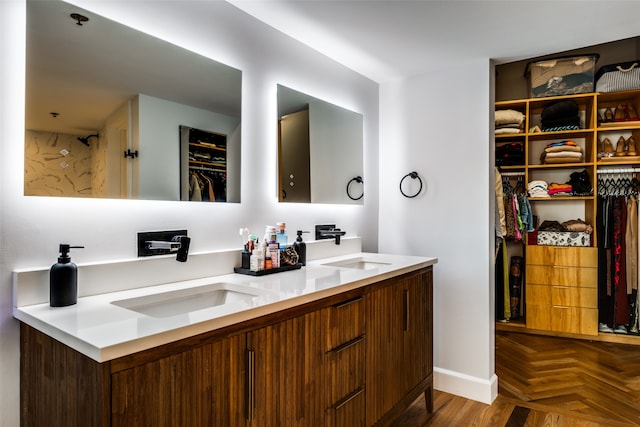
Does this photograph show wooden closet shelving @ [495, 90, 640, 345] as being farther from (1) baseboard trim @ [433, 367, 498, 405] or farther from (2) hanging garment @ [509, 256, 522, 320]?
(1) baseboard trim @ [433, 367, 498, 405]

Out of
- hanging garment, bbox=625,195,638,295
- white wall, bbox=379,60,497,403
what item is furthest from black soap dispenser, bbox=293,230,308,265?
hanging garment, bbox=625,195,638,295

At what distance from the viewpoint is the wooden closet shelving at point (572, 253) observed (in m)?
3.56

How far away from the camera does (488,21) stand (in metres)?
2.04

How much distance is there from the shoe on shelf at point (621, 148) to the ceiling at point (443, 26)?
67.4 inches

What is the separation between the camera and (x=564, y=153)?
12.1ft

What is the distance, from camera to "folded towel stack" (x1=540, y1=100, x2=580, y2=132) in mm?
3656

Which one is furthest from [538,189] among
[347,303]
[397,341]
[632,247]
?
[347,303]

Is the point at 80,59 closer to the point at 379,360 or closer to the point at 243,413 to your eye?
the point at 243,413

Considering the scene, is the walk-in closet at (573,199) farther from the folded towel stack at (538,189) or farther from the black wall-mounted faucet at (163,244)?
the black wall-mounted faucet at (163,244)

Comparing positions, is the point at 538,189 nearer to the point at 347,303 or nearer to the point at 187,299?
the point at 347,303

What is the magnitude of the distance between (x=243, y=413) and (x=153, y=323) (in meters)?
0.41

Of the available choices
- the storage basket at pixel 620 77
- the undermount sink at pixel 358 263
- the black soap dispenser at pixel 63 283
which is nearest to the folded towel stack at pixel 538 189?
the storage basket at pixel 620 77

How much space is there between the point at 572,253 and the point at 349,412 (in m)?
3.00

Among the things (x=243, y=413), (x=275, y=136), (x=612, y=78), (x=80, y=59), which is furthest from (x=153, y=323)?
(x=612, y=78)
